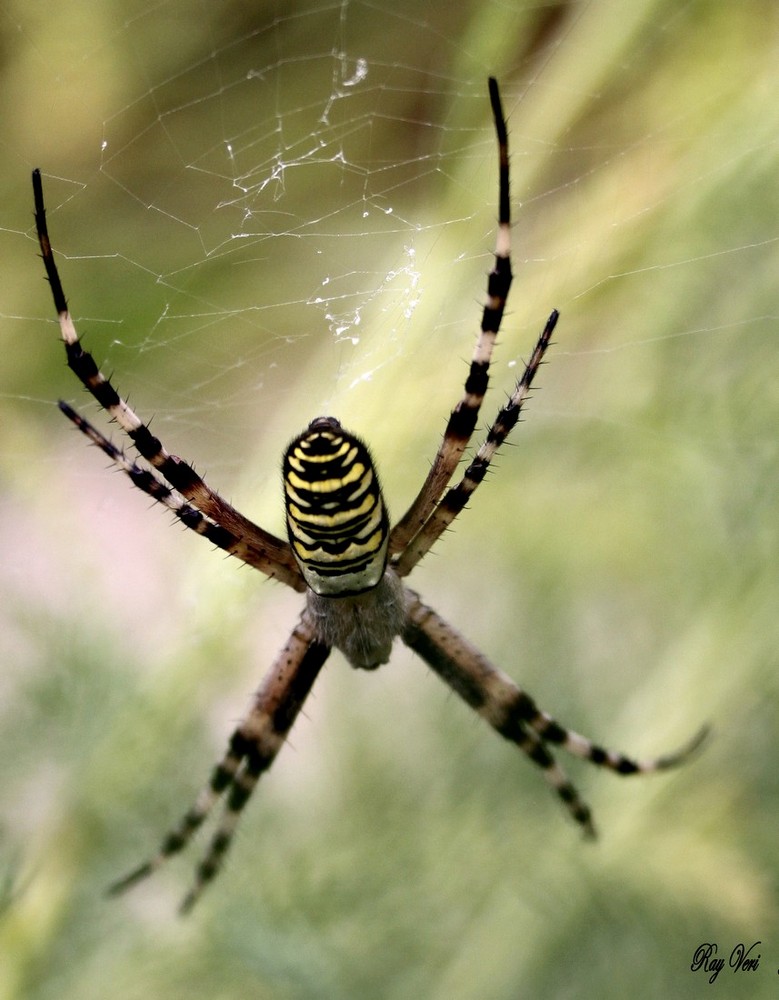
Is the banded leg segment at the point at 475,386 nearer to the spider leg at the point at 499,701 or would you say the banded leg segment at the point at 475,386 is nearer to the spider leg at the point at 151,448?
the spider leg at the point at 151,448

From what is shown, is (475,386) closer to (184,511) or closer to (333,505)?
(333,505)

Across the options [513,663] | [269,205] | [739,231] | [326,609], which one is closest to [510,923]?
[513,663]

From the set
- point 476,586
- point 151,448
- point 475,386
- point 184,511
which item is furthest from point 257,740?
point 475,386

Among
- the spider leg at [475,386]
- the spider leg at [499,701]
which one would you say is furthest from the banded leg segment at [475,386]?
the spider leg at [499,701]

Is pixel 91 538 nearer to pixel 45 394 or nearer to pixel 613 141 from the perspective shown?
pixel 45 394

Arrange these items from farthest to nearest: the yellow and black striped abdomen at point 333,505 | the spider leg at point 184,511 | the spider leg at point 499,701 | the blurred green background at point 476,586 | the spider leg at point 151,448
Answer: the spider leg at point 499,701 → the blurred green background at point 476,586 → the spider leg at point 184,511 → the spider leg at point 151,448 → the yellow and black striped abdomen at point 333,505
